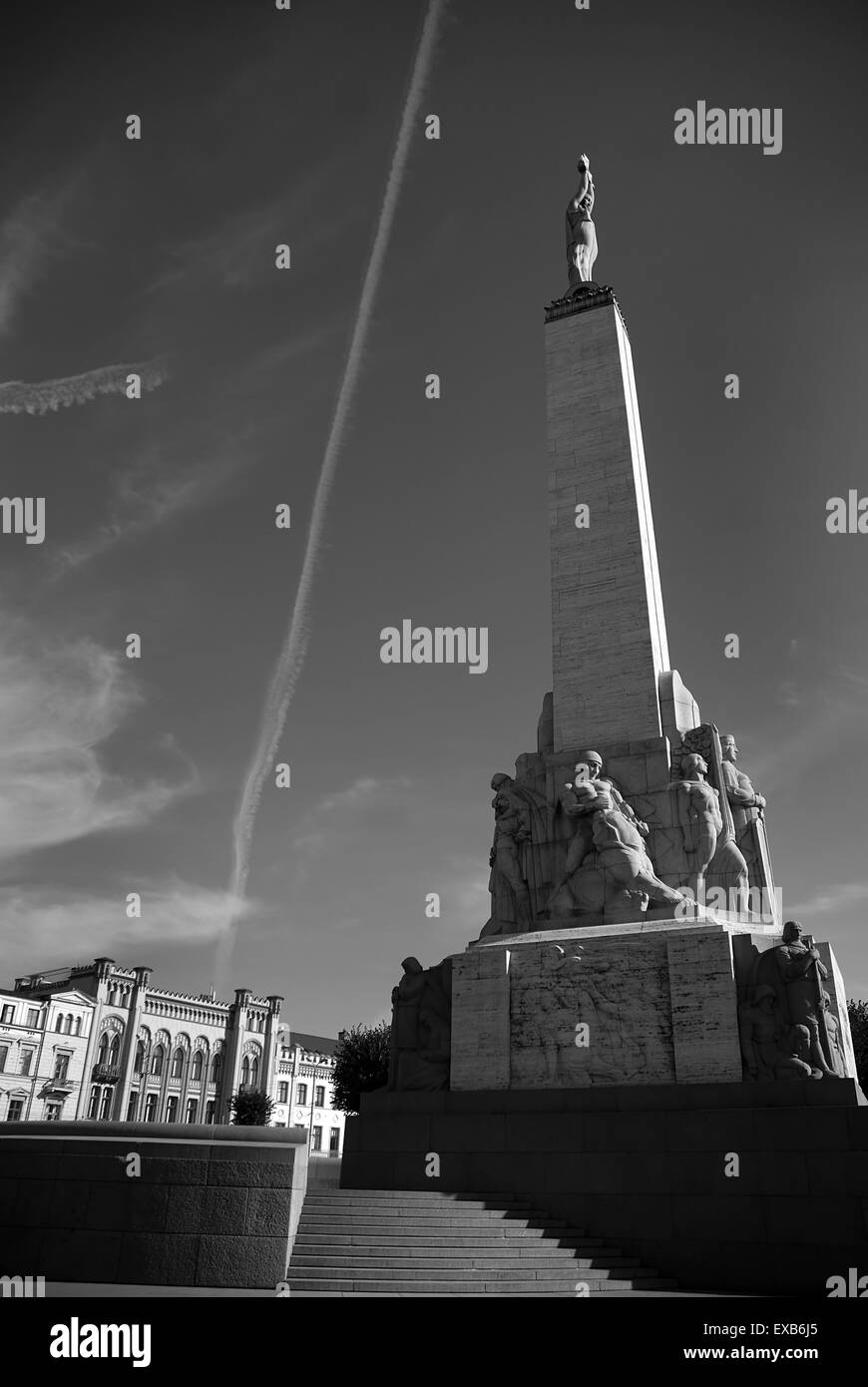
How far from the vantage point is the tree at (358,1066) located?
4553 cm

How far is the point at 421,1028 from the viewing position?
16.0m

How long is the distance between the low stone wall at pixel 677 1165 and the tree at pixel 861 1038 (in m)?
24.3

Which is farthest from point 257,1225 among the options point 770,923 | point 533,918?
point 770,923

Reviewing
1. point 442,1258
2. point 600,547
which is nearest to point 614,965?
point 442,1258

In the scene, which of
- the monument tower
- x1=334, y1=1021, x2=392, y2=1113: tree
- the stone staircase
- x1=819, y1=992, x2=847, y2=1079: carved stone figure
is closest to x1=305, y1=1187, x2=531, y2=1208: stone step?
the stone staircase

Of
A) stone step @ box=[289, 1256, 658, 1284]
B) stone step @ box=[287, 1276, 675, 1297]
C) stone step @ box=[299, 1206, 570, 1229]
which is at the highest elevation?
stone step @ box=[299, 1206, 570, 1229]

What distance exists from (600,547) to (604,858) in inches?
276

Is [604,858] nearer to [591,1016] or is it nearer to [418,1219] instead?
[591,1016]

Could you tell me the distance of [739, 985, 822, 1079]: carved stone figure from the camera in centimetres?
1273

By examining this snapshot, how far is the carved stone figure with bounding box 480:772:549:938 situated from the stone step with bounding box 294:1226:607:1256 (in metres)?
5.41

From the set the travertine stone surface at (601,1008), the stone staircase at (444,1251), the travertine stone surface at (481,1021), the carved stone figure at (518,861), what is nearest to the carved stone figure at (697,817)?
the travertine stone surface at (601,1008)

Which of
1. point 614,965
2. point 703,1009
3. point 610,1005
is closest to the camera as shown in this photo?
point 703,1009

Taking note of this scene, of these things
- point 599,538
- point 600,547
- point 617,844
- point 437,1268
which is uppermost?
point 599,538

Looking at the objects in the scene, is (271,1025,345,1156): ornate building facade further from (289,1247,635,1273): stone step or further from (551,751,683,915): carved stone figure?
(289,1247,635,1273): stone step
